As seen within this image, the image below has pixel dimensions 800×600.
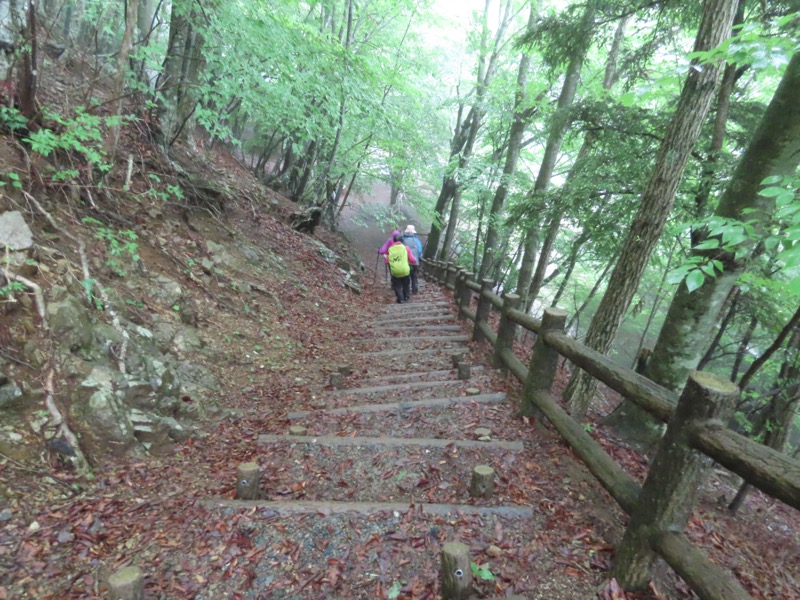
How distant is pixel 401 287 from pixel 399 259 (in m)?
1.19

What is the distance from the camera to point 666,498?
2.16 metres

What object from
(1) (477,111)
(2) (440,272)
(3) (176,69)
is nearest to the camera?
(3) (176,69)

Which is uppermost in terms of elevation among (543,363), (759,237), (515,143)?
(515,143)

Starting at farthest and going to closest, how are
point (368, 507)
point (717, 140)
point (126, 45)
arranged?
point (717, 140) → point (126, 45) → point (368, 507)

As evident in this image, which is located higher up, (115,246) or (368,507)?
(115,246)

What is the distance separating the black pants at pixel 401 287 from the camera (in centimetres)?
1083

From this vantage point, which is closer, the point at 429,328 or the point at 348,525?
the point at 348,525

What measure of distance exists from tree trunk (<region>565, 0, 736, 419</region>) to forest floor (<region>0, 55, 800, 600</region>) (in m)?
1.02

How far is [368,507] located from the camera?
284cm

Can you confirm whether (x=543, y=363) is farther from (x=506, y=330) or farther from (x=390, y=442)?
(x=390, y=442)

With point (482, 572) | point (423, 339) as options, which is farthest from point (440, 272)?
point (482, 572)

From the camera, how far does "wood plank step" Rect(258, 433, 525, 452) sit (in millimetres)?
3535

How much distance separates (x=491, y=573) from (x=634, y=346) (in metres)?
22.9

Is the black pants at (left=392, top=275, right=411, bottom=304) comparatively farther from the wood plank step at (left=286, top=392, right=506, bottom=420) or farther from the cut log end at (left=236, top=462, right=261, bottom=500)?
the cut log end at (left=236, top=462, right=261, bottom=500)
